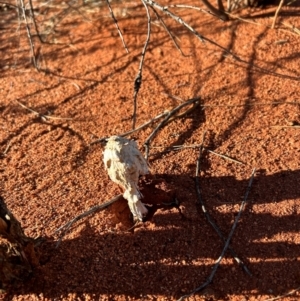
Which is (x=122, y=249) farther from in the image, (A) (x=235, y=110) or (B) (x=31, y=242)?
(A) (x=235, y=110)

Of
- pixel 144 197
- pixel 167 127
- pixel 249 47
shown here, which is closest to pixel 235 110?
pixel 167 127

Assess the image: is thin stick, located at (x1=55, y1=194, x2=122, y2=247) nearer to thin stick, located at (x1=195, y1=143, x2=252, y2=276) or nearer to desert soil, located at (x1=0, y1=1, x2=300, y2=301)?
desert soil, located at (x1=0, y1=1, x2=300, y2=301)

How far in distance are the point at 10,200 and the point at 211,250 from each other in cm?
90

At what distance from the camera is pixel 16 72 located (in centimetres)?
298

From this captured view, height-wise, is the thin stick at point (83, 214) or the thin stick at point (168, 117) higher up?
the thin stick at point (168, 117)

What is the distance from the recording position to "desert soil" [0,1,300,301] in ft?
6.01

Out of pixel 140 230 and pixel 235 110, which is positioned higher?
pixel 235 110

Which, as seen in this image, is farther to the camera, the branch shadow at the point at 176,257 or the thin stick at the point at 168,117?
the thin stick at the point at 168,117

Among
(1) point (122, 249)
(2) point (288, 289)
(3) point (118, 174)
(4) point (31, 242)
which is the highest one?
(3) point (118, 174)

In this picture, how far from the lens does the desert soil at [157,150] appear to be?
1.83 metres

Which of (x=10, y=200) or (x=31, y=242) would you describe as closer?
(x=31, y=242)

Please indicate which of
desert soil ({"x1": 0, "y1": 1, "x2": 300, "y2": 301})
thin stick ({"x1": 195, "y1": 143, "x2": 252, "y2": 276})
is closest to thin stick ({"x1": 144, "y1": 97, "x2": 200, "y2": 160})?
desert soil ({"x1": 0, "y1": 1, "x2": 300, "y2": 301})

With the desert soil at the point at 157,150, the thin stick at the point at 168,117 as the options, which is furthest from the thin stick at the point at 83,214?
the thin stick at the point at 168,117

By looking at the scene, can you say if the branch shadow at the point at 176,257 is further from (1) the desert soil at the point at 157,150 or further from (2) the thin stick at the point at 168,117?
(2) the thin stick at the point at 168,117
